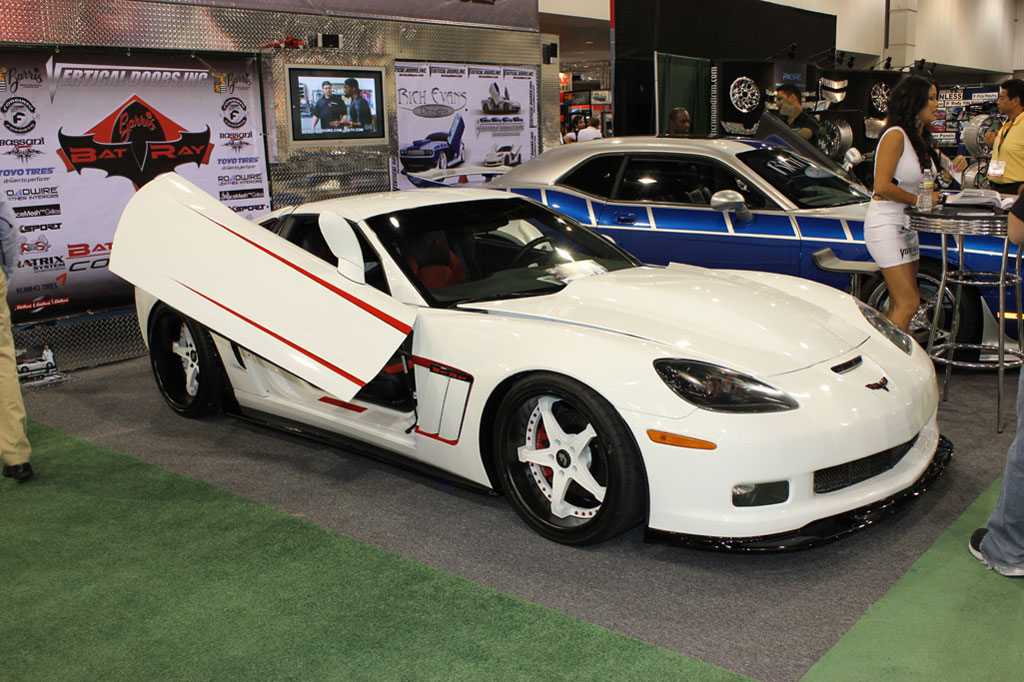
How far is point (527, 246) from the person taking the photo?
165 inches

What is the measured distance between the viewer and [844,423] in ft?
9.92

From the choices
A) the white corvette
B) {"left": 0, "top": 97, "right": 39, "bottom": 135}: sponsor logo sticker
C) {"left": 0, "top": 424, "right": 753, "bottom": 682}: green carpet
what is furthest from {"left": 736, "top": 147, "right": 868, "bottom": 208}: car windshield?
{"left": 0, "top": 97, "right": 39, "bottom": 135}: sponsor logo sticker

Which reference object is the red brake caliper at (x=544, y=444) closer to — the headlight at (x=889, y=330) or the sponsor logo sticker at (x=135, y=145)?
the headlight at (x=889, y=330)

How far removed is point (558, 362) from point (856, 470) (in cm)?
107

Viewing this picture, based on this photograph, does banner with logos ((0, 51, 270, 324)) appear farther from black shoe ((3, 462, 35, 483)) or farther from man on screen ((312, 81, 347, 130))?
black shoe ((3, 462, 35, 483))

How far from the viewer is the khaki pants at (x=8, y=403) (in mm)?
4250

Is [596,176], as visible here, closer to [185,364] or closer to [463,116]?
[185,364]

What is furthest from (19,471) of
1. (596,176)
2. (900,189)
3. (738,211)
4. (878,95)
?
(878,95)

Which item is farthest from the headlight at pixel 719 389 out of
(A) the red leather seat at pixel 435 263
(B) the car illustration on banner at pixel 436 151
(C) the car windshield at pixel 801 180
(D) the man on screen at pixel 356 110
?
(B) the car illustration on banner at pixel 436 151

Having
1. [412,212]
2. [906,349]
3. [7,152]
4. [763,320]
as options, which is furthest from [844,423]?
[7,152]

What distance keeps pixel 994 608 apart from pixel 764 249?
133 inches

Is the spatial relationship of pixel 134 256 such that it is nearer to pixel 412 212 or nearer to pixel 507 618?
pixel 412 212

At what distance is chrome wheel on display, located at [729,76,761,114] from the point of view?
1446cm

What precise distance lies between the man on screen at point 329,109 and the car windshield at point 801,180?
3.92 m
